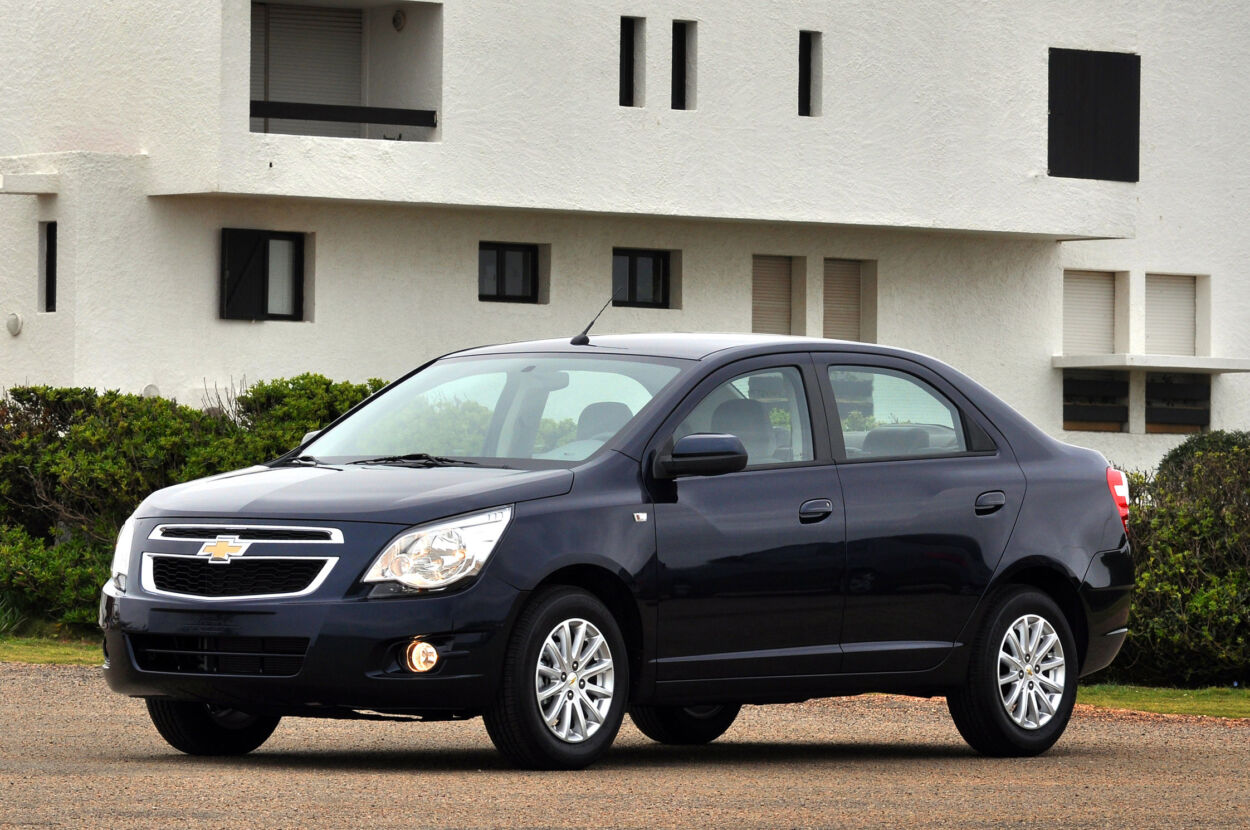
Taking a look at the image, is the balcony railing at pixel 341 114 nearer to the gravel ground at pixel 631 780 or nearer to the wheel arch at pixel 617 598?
the gravel ground at pixel 631 780

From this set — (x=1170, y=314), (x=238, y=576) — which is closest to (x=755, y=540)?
(x=238, y=576)

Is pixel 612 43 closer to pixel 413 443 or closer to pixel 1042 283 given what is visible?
pixel 1042 283

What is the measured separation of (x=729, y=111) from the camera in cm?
3228

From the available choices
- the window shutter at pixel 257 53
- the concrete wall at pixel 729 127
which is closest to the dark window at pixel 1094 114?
the concrete wall at pixel 729 127

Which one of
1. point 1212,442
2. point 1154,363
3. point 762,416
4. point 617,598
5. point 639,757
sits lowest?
point 639,757

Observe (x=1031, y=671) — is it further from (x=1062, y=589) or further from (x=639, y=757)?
(x=639, y=757)

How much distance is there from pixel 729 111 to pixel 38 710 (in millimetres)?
20042

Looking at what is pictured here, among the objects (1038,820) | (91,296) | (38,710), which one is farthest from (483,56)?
(1038,820)

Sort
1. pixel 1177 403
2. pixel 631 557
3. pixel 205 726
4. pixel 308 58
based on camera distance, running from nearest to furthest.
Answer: pixel 631 557 < pixel 205 726 < pixel 308 58 < pixel 1177 403

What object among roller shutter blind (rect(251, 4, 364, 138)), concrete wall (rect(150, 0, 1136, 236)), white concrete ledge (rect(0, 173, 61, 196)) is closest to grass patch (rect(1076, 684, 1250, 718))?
concrete wall (rect(150, 0, 1136, 236))

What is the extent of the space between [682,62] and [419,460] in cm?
2255

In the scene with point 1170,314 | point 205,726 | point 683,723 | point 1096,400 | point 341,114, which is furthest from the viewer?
point 1170,314

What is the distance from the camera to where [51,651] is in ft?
63.2

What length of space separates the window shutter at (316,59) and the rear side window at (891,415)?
20303 mm
